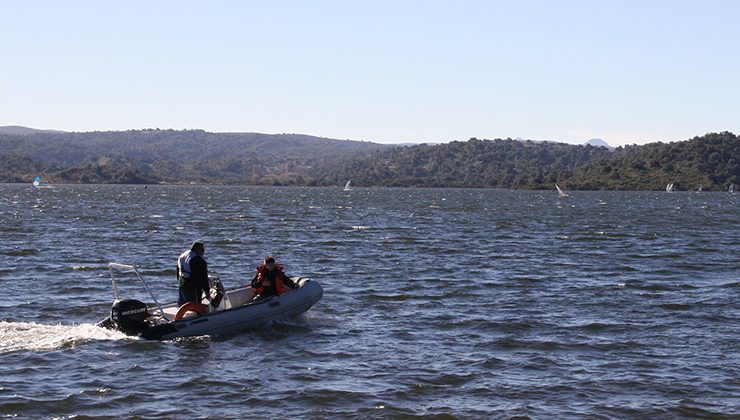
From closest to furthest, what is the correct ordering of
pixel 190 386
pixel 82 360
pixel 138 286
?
1. pixel 190 386
2. pixel 82 360
3. pixel 138 286

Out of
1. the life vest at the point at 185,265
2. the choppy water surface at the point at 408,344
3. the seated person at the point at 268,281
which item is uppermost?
the life vest at the point at 185,265

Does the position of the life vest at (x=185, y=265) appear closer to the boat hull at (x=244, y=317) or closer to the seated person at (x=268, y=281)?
the boat hull at (x=244, y=317)

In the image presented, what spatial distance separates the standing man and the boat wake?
158cm

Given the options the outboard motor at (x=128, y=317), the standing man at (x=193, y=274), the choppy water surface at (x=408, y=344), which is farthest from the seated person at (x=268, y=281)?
the outboard motor at (x=128, y=317)

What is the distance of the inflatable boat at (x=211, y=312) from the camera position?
1898 centimetres

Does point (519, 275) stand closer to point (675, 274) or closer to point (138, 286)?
point (675, 274)

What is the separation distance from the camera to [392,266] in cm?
3378

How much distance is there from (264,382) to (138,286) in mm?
12331

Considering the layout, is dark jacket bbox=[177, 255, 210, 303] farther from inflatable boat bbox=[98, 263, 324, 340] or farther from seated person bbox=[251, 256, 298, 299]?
seated person bbox=[251, 256, 298, 299]

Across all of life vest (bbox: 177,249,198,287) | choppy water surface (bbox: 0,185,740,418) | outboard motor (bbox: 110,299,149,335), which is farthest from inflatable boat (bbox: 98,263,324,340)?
life vest (bbox: 177,249,198,287)

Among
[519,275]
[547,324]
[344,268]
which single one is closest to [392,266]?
[344,268]

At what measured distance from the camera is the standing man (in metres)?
19.4

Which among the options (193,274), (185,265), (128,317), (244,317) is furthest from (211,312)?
(128,317)

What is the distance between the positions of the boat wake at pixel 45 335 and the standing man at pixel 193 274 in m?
1.58
